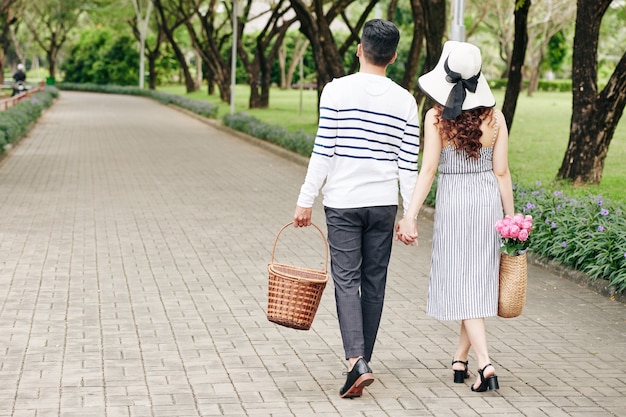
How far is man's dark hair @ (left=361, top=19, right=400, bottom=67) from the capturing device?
515 centimetres

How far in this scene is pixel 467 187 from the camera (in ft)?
17.9

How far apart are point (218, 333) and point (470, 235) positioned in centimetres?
196

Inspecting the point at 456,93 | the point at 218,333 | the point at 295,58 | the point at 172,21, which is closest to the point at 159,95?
the point at 172,21

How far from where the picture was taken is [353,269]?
5355mm

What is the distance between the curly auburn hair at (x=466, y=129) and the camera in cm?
535

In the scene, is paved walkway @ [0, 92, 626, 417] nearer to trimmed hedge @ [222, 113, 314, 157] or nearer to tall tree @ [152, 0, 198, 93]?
trimmed hedge @ [222, 113, 314, 157]

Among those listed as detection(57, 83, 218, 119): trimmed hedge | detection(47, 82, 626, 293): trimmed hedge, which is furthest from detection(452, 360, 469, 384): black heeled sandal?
detection(57, 83, 218, 119): trimmed hedge

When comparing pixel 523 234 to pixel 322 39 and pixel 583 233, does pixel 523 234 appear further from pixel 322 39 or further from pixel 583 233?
pixel 322 39

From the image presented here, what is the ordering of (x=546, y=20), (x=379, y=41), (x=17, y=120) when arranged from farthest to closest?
(x=546, y=20), (x=17, y=120), (x=379, y=41)

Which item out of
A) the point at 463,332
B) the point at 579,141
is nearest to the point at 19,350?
the point at 463,332

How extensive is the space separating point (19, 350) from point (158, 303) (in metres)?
1.50

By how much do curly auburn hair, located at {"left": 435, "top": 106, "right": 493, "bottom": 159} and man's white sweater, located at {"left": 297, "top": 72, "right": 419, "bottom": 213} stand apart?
17 centimetres

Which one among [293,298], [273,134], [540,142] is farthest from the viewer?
[540,142]

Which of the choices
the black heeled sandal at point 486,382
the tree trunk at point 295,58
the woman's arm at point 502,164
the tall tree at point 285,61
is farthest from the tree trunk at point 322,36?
the tall tree at point 285,61
